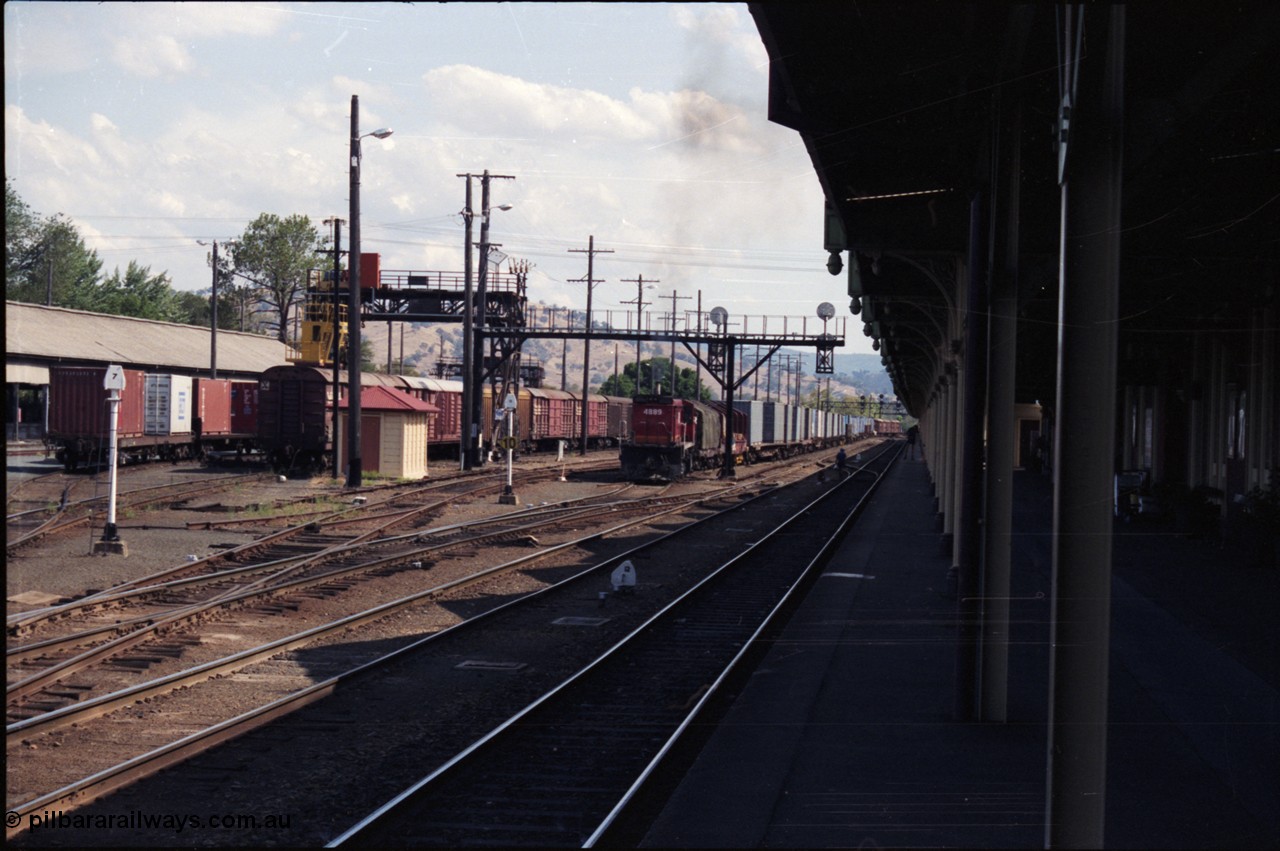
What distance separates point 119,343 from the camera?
3950cm

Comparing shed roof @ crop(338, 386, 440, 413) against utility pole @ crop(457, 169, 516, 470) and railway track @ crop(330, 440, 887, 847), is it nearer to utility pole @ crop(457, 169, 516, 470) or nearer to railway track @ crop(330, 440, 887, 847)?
utility pole @ crop(457, 169, 516, 470)

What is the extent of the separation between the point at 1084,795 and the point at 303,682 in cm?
754

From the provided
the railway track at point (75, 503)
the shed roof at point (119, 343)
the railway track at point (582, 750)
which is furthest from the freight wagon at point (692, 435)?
the railway track at point (582, 750)

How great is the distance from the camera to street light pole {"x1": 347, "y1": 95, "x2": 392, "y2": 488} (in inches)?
1171

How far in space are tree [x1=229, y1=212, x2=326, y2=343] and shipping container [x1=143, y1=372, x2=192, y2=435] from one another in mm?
20519

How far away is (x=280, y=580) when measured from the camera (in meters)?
15.6

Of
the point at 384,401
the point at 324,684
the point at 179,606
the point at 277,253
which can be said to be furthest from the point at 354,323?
the point at 277,253

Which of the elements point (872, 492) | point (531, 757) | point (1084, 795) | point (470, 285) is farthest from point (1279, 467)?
point (470, 285)

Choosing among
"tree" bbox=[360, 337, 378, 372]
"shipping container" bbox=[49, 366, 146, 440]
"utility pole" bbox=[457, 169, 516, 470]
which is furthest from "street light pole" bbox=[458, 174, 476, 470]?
"tree" bbox=[360, 337, 378, 372]

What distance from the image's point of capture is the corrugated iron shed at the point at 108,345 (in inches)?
1332

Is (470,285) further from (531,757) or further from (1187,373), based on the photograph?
(531,757)

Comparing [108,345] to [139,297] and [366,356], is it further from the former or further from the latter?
[366,356]

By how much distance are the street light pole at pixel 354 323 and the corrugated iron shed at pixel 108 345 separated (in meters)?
7.70

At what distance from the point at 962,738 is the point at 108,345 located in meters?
36.4
